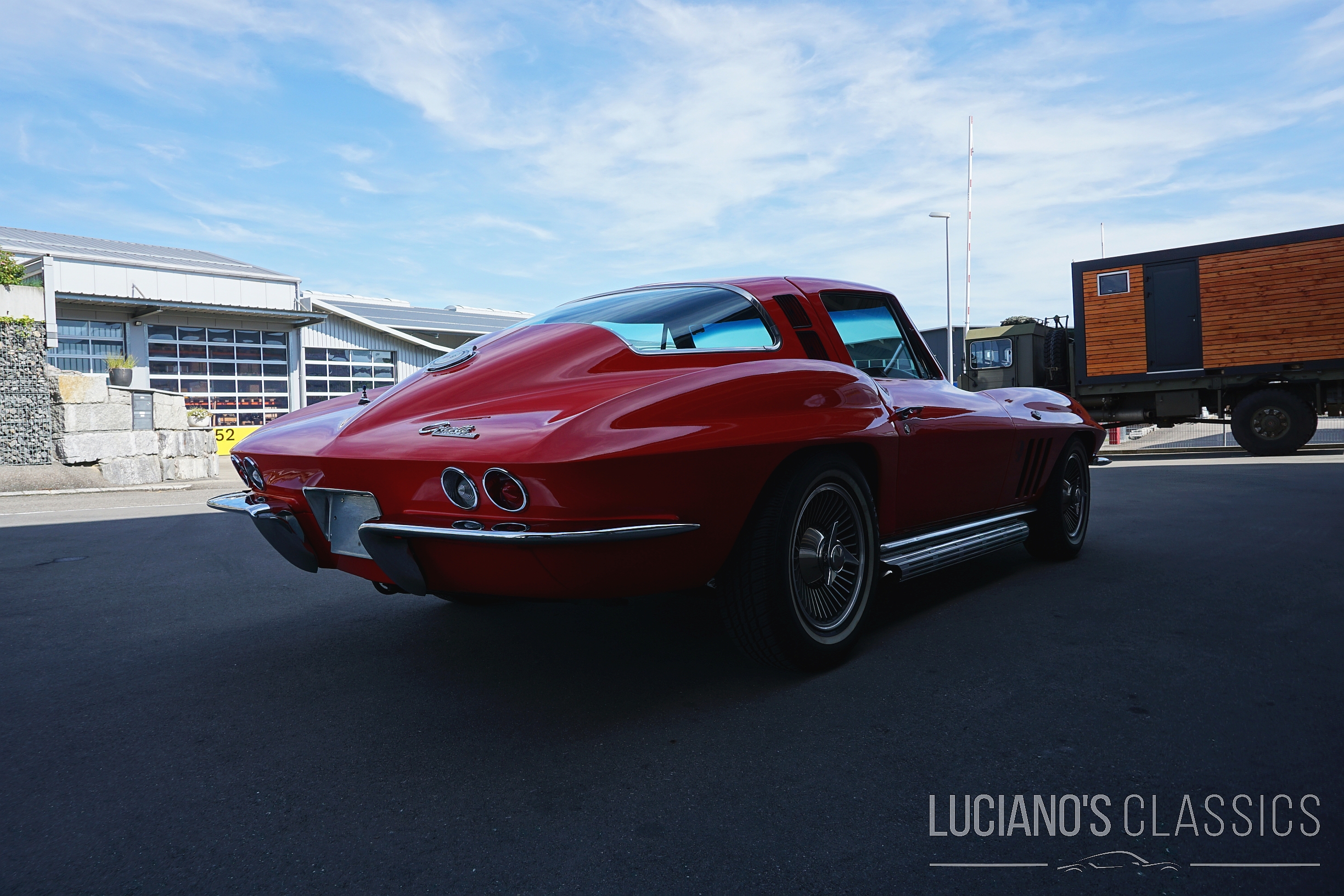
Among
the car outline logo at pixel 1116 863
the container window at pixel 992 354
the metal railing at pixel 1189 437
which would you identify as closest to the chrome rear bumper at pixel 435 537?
the car outline logo at pixel 1116 863

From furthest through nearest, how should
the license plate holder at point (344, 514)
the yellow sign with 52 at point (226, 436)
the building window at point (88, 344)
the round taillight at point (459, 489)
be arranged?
the building window at point (88, 344)
the yellow sign with 52 at point (226, 436)
the license plate holder at point (344, 514)
the round taillight at point (459, 489)

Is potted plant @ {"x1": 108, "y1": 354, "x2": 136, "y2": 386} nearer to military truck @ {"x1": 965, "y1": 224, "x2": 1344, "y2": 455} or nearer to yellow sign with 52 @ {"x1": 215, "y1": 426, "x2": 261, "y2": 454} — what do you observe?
A: yellow sign with 52 @ {"x1": 215, "y1": 426, "x2": 261, "y2": 454}

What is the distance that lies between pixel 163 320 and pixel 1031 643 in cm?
2447

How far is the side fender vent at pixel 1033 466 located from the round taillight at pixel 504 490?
9.74ft

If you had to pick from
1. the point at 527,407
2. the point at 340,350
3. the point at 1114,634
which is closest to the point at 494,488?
→ the point at 527,407

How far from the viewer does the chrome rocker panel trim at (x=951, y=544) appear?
133 inches

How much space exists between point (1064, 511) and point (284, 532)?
3989 mm

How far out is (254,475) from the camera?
124 inches

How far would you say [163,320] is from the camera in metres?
22.7

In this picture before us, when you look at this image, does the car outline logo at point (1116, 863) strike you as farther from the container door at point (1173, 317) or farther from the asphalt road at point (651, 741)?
the container door at point (1173, 317)

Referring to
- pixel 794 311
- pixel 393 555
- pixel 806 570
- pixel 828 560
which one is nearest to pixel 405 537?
pixel 393 555

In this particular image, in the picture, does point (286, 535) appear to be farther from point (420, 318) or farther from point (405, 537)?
point (420, 318)

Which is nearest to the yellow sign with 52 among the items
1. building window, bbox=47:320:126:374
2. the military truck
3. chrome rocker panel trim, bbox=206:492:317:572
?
building window, bbox=47:320:126:374

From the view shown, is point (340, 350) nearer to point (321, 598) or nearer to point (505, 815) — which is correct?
point (321, 598)
